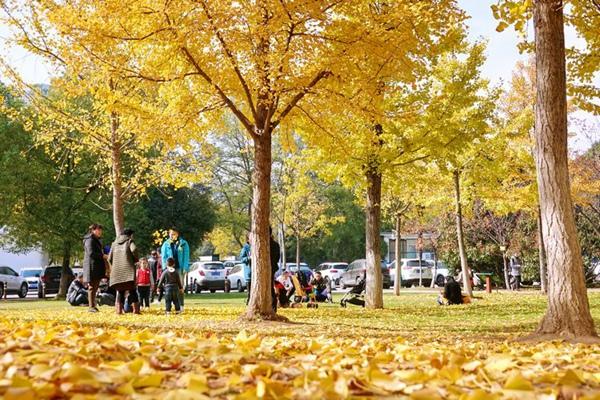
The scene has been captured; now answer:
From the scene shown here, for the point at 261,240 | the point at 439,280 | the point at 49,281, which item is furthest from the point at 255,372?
the point at 439,280

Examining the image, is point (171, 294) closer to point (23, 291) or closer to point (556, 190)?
point (556, 190)

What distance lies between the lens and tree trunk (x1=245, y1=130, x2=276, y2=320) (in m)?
11.5

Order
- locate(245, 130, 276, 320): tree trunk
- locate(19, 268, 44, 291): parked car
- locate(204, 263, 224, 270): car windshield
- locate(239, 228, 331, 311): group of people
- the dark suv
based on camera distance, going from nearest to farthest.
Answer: locate(245, 130, 276, 320): tree trunk < locate(239, 228, 331, 311): group of people < the dark suv < locate(204, 263, 224, 270): car windshield < locate(19, 268, 44, 291): parked car

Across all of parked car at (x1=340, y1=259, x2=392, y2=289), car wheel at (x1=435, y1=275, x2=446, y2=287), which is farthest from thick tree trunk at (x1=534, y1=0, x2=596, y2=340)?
car wheel at (x1=435, y1=275, x2=446, y2=287)

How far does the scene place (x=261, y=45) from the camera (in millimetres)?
11141

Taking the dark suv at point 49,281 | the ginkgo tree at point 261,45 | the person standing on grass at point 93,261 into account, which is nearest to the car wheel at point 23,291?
the dark suv at point 49,281

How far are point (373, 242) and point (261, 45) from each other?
309 inches

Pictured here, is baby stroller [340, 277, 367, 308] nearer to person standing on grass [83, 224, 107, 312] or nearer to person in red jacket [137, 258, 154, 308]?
person in red jacket [137, 258, 154, 308]

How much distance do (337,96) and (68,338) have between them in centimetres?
788

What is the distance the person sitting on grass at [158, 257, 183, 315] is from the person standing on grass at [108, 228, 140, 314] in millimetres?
649

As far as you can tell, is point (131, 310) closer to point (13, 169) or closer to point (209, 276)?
point (13, 169)

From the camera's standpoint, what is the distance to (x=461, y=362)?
168 inches

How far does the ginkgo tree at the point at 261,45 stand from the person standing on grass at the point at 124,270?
349 cm

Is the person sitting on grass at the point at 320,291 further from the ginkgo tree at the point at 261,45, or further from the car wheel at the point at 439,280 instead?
the car wheel at the point at 439,280
